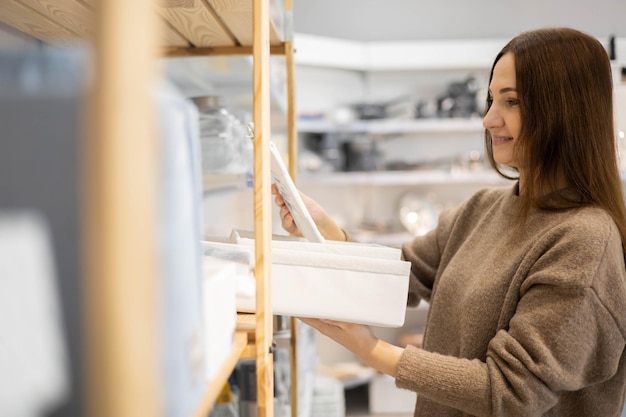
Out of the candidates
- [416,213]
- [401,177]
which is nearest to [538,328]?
[401,177]

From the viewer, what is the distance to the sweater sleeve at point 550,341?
3.56ft

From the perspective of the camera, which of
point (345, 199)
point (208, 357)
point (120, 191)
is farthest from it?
point (345, 199)

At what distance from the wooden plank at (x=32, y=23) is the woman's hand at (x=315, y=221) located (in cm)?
54

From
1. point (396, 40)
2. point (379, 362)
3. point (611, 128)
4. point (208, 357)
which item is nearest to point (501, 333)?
point (379, 362)

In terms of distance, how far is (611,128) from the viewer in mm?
1244

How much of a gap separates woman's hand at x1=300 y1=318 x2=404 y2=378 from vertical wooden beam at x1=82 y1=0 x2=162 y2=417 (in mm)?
842

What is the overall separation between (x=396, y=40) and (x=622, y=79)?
181 cm

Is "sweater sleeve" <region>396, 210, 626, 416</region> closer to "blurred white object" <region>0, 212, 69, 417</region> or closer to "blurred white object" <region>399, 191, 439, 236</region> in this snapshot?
"blurred white object" <region>0, 212, 69, 417</region>

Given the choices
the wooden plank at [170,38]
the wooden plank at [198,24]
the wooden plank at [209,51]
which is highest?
the wooden plank at [198,24]

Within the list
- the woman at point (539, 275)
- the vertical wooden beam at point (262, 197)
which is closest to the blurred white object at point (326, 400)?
the woman at point (539, 275)

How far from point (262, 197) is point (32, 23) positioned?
0.53 meters

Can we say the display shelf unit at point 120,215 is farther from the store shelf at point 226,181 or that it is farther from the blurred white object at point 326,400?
the blurred white object at point 326,400

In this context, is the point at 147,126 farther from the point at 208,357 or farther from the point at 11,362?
the point at 208,357

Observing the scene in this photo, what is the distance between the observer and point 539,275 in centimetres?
112
